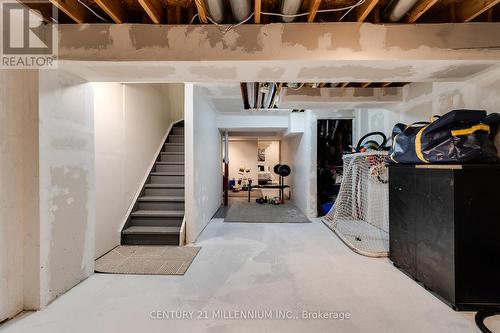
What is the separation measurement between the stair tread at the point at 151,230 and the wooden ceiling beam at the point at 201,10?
8.82ft

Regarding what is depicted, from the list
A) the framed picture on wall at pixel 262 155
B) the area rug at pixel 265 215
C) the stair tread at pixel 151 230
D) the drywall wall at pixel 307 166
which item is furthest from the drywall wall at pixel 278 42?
the framed picture on wall at pixel 262 155

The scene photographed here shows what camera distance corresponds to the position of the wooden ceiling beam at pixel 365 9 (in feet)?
5.23

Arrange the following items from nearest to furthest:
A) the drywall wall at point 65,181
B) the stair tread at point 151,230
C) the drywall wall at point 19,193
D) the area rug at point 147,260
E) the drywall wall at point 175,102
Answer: the drywall wall at point 19,193 → the drywall wall at point 65,181 → the area rug at point 147,260 → the stair tread at point 151,230 → the drywall wall at point 175,102

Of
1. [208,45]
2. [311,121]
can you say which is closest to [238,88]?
[208,45]

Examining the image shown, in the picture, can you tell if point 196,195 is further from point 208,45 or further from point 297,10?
point 297,10

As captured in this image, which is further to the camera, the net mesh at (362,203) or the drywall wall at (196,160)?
the net mesh at (362,203)

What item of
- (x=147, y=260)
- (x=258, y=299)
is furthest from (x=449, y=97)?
(x=147, y=260)

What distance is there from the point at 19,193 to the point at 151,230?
5.85ft

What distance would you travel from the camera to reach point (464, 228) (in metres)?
1.79

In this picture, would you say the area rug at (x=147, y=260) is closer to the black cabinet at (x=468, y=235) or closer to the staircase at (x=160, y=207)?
the staircase at (x=160, y=207)

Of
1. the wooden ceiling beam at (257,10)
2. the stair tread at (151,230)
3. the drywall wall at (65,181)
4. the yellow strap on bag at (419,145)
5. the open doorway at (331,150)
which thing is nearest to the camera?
the wooden ceiling beam at (257,10)

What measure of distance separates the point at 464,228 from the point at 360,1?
6.17 feet

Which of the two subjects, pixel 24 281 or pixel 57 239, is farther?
pixel 57 239

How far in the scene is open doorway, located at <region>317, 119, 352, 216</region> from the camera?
5723 millimetres
